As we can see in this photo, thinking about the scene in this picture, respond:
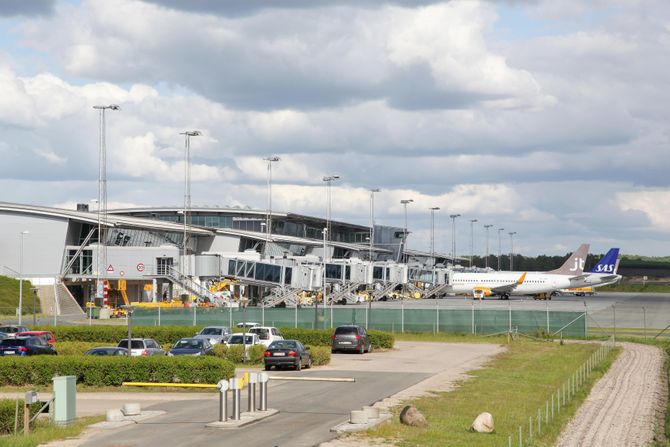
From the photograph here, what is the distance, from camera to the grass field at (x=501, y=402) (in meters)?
26.0

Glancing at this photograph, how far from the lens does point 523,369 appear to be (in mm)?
47188

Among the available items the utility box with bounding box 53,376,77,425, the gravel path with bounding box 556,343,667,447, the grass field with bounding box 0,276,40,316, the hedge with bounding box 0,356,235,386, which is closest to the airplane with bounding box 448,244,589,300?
the grass field with bounding box 0,276,40,316

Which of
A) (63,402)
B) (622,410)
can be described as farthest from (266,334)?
(63,402)

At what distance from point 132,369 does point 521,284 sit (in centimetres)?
10908

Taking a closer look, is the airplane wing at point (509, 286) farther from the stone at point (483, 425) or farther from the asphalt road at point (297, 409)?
the stone at point (483, 425)

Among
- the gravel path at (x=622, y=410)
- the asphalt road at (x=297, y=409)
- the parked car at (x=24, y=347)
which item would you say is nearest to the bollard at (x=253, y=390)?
the asphalt road at (x=297, y=409)

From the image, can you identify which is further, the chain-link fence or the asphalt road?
the chain-link fence

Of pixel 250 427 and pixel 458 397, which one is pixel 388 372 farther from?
pixel 250 427

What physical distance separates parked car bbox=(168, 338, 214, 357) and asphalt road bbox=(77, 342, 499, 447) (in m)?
5.40

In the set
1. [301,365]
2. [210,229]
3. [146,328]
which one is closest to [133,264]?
[210,229]

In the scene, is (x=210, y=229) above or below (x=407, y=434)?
above

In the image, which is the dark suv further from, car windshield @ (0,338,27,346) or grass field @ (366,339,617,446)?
car windshield @ (0,338,27,346)

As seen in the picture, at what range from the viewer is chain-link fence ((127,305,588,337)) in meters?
73.7

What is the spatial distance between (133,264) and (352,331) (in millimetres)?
54907
